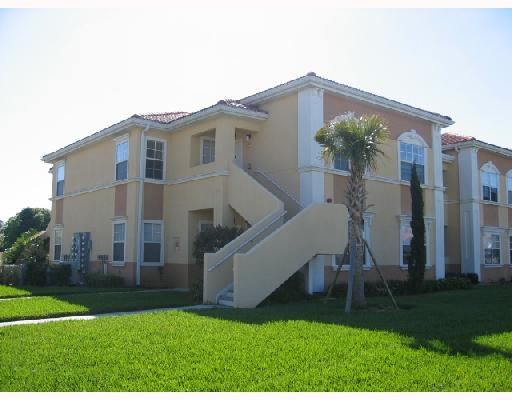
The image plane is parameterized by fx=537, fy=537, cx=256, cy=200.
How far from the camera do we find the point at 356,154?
13820 mm

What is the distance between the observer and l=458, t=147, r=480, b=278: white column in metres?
25.2

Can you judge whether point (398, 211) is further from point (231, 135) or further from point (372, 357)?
point (372, 357)

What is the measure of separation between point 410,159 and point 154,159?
1033 centimetres

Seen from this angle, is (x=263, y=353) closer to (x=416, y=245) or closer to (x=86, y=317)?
(x=86, y=317)

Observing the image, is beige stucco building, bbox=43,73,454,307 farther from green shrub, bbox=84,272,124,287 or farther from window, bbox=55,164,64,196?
window, bbox=55,164,64,196

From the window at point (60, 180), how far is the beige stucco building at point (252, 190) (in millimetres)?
3345

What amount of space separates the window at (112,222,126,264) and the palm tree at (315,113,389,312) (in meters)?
10.7

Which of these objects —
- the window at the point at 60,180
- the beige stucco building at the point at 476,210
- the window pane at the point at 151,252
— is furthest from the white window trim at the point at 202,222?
the beige stucco building at the point at 476,210

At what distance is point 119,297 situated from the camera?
52.8 ft

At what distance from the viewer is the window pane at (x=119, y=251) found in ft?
71.2

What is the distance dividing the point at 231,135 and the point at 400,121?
7015mm

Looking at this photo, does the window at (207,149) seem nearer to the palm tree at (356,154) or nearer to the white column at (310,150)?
the white column at (310,150)

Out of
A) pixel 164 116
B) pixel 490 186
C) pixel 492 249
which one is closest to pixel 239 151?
pixel 164 116

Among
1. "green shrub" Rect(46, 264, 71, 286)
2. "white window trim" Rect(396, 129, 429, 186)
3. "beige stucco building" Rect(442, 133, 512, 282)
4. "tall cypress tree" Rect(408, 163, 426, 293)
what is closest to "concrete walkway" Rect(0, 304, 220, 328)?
"tall cypress tree" Rect(408, 163, 426, 293)
